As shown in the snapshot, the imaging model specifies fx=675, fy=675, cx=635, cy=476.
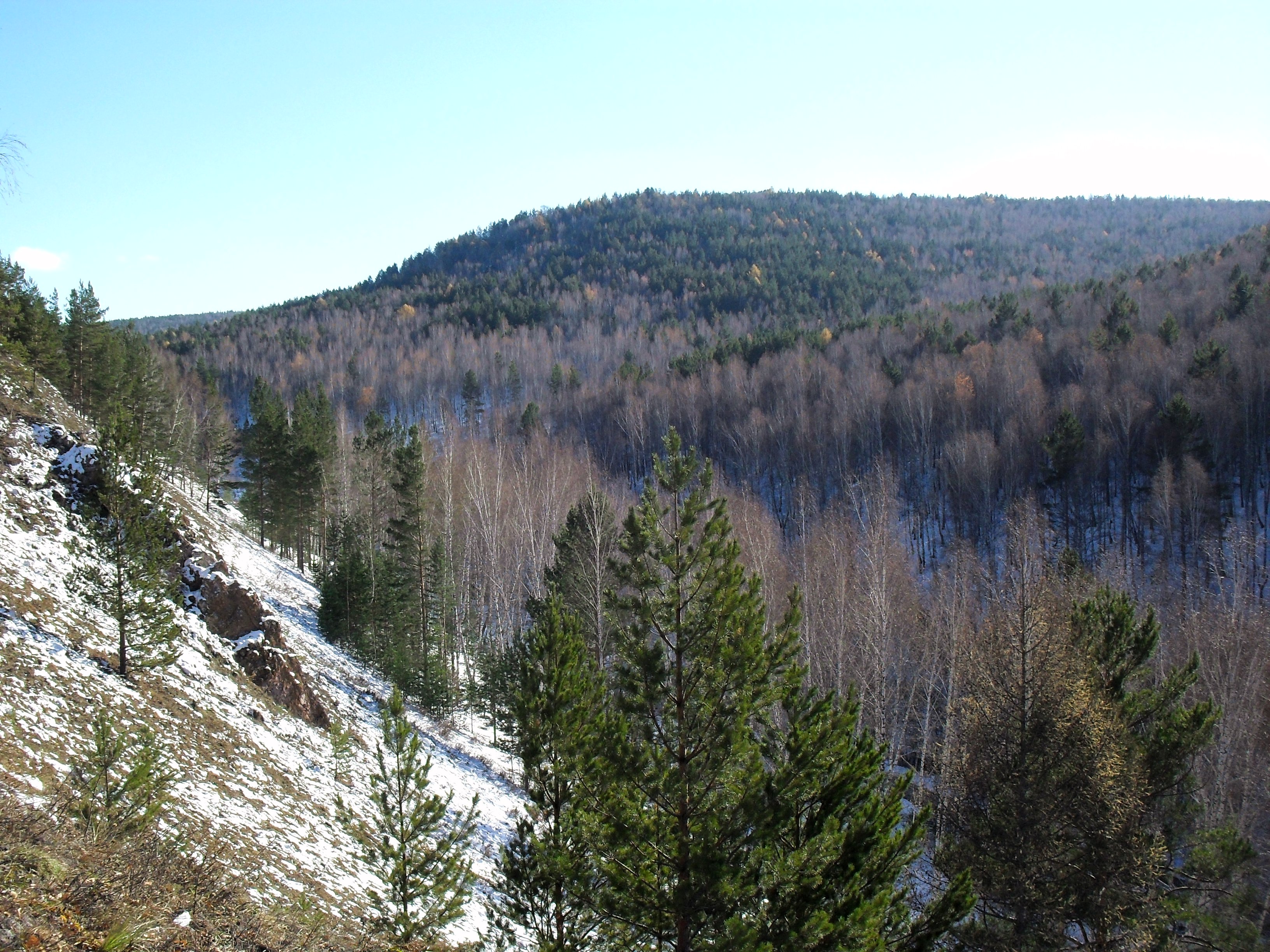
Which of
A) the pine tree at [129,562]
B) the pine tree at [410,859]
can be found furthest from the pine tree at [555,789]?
the pine tree at [129,562]

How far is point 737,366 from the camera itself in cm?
7112

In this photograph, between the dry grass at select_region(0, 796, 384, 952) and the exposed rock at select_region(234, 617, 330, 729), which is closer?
the dry grass at select_region(0, 796, 384, 952)

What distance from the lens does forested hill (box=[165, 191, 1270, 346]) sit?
123 meters

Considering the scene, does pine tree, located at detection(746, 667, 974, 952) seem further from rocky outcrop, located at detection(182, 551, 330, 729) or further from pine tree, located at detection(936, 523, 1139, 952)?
rocky outcrop, located at detection(182, 551, 330, 729)

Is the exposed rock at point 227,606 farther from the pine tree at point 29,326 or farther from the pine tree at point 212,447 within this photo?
the pine tree at point 212,447

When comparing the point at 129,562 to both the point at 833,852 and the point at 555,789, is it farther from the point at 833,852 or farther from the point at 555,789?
the point at 833,852

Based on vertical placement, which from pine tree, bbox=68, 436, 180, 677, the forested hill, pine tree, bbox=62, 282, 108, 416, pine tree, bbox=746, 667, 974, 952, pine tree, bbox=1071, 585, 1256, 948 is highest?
the forested hill

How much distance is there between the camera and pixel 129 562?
43.1 ft

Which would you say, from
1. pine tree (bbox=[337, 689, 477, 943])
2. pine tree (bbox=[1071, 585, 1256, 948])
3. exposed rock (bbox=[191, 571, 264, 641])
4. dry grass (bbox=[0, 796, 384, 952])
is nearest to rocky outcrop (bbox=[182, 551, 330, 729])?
exposed rock (bbox=[191, 571, 264, 641])

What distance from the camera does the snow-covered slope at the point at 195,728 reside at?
10.4 m

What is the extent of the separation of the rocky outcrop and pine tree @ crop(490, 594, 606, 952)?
8.99m

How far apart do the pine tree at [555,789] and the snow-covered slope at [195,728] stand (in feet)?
9.17

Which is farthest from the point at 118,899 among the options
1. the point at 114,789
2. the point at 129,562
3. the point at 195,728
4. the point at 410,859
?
the point at 129,562

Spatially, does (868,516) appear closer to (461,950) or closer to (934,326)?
(461,950)
